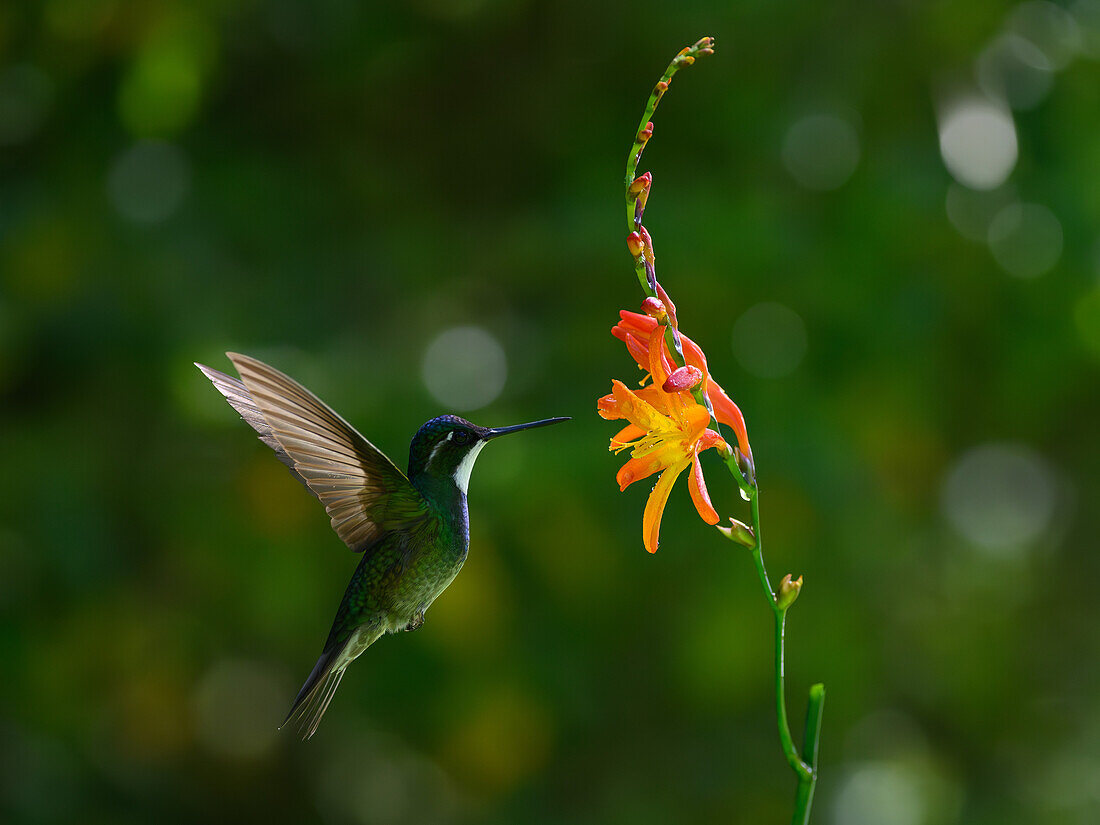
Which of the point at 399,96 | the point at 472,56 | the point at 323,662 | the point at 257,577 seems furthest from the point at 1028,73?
the point at 323,662

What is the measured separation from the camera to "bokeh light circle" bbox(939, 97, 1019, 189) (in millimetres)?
3564

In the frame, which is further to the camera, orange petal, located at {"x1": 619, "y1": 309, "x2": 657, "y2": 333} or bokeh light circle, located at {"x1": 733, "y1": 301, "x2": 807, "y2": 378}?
bokeh light circle, located at {"x1": 733, "y1": 301, "x2": 807, "y2": 378}

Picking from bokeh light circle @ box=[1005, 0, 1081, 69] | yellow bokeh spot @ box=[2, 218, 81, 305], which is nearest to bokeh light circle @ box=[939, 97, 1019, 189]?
bokeh light circle @ box=[1005, 0, 1081, 69]

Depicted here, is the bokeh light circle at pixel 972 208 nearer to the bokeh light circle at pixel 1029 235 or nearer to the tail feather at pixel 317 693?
the bokeh light circle at pixel 1029 235

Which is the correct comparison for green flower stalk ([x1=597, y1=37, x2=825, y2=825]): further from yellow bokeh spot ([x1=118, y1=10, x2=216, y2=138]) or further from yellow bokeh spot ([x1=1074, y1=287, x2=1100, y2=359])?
yellow bokeh spot ([x1=1074, y1=287, x2=1100, y2=359])

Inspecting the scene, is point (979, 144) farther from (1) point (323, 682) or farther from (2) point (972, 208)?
(1) point (323, 682)

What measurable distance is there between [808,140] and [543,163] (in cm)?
107

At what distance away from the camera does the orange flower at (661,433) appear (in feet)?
3.04

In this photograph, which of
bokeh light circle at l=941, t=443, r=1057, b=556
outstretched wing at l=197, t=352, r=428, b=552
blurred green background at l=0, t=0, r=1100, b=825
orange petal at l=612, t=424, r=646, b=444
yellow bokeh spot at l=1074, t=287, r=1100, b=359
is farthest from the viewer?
bokeh light circle at l=941, t=443, r=1057, b=556

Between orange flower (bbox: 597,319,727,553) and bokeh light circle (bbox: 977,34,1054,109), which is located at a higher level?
bokeh light circle (bbox: 977,34,1054,109)

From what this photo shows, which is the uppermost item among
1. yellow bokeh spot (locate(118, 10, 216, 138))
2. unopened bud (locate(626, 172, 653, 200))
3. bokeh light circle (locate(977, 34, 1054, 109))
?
bokeh light circle (locate(977, 34, 1054, 109))

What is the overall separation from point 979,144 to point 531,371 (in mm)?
1576

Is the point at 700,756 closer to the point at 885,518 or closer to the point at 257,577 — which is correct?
the point at 885,518

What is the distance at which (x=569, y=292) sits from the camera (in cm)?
387
